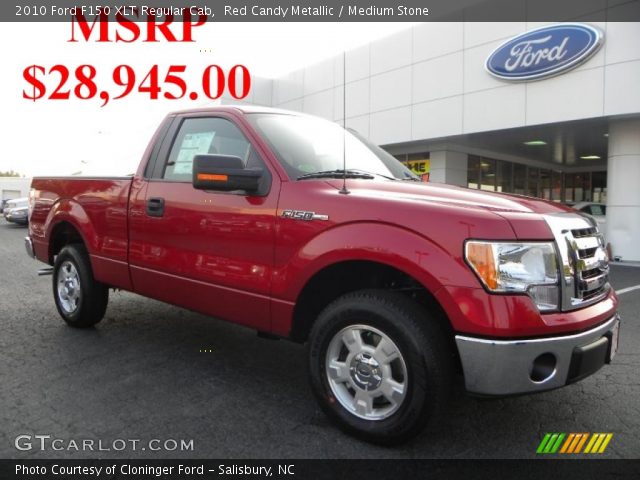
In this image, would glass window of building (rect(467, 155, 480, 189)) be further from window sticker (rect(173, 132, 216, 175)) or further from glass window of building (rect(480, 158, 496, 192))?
window sticker (rect(173, 132, 216, 175))

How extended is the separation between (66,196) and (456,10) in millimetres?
12698

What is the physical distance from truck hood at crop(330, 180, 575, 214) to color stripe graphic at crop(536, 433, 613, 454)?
4.07 ft

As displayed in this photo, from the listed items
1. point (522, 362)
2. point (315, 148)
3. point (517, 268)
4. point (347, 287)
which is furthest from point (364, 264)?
point (315, 148)

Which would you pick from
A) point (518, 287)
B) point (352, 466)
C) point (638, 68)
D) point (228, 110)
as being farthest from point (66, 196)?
point (638, 68)

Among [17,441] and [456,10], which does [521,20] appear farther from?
[17,441]

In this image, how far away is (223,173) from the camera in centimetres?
300

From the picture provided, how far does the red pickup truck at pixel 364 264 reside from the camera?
93.0 inches

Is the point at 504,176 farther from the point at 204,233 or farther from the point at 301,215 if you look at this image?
the point at 301,215

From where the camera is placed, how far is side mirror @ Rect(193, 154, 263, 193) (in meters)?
3.00

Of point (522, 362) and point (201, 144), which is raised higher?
point (201, 144)

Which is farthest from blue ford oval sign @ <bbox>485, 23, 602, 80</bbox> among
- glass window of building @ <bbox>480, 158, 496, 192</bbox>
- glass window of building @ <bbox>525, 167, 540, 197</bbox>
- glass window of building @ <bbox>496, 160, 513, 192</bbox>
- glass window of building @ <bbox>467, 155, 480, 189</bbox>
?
glass window of building @ <bbox>525, 167, 540, 197</bbox>

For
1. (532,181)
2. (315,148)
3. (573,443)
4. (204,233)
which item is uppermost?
(532,181)

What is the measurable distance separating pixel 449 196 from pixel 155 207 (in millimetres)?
2169

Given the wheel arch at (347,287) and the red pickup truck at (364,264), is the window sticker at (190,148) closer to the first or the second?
the red pickup truck at (364,264)
